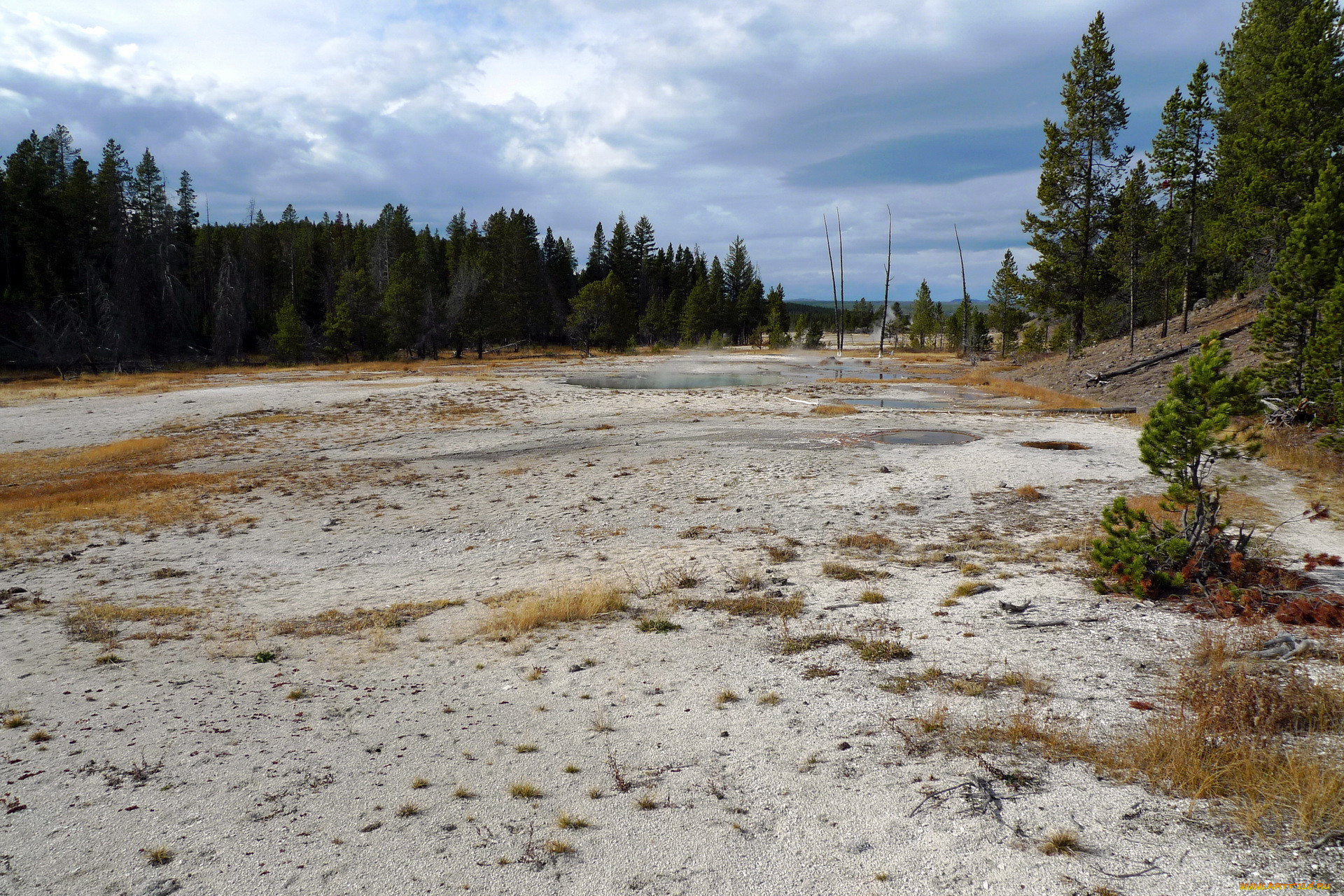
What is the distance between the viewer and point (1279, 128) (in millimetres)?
27859

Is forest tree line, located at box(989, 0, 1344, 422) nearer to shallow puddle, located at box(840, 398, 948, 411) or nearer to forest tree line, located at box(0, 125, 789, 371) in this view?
shallow puddle, located at box(840, 398, 948, 411)

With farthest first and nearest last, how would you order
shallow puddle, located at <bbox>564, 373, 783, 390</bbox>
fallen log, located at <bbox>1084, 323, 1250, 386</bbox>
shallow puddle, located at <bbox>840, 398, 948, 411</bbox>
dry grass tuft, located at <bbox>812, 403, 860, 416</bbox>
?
1. shallow puddle, located at <bbox>564, 373, 783, 390</bbox>
2. fallen log, located at <bbox>1084, 323, 1250, 386</bbox>
3. shallow puddle, located at <bbox>840, 398, 948, 411</bbox>
4. dry grass tuft, located at <bbox>812, 403, 860, 416</bbox>

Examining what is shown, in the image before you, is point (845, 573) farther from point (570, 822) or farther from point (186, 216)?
point (186, 216)

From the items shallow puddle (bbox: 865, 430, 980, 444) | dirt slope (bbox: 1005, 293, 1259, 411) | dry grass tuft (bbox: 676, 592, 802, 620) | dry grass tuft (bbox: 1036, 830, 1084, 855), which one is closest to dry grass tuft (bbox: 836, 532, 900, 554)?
dry grass tuft (bbox: 676, 592, 802, 620)

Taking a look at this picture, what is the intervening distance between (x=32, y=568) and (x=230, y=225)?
108m

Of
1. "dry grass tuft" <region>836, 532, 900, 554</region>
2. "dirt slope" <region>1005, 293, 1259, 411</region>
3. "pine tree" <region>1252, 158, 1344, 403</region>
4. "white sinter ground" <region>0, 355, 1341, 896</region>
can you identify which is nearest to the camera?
"white sinter ground" <region>0, 355, 1341, 896</region>

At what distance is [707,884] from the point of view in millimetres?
Answer: 3984

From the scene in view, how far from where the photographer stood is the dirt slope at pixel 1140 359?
3017cm

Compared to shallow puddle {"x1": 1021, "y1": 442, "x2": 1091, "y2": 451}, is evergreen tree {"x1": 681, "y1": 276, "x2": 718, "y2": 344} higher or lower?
higher

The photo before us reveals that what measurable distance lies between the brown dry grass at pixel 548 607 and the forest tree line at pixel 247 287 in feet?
201

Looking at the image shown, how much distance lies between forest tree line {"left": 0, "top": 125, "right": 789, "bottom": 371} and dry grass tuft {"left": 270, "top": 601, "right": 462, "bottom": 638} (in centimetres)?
6013

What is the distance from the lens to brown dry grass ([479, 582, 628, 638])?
8.66 m

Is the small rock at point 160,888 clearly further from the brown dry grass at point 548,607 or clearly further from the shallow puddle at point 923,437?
the shallow puddle at point 923,437

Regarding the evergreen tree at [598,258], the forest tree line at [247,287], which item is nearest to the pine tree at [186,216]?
the forest tree line at [247,287]
